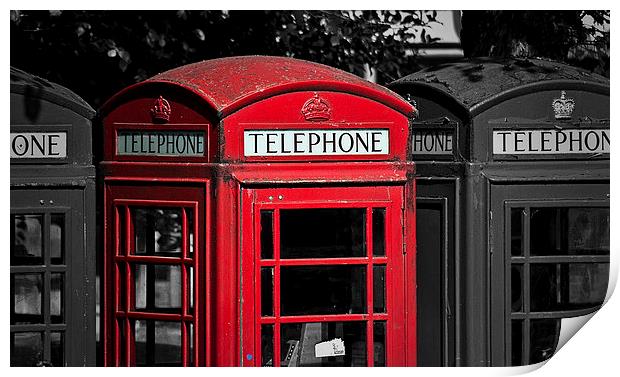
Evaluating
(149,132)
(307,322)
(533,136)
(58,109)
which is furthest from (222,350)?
(533,136)

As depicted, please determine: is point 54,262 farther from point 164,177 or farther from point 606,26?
point 606,26

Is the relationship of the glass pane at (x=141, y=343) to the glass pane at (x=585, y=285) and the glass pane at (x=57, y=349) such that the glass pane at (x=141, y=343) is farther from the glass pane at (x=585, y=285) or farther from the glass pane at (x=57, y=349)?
the glass pane at (x=585, y=285)

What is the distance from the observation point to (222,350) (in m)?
4.44

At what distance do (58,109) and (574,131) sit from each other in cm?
223

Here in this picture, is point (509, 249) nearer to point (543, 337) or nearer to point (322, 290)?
point (543, 337)

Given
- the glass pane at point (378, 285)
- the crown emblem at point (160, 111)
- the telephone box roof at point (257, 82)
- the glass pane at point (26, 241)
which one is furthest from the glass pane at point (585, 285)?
the glass pane at point (26, 241)

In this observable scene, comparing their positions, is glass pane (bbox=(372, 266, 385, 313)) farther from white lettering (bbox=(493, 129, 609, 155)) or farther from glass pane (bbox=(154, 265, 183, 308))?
glass pane (bbox=(154, 265, 183, 308))

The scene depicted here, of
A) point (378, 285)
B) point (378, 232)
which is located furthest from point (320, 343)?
point (378, 232)

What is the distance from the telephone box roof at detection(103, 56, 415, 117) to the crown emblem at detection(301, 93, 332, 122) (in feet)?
0.16

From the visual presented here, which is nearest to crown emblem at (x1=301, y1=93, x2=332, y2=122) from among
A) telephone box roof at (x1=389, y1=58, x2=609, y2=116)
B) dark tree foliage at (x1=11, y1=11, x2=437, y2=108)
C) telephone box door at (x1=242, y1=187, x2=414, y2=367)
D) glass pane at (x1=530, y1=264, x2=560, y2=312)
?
telephone box door at (x1=242, y1=187, x2=414, y2=367)

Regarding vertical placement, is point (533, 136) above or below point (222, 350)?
above

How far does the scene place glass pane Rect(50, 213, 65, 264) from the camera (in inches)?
194

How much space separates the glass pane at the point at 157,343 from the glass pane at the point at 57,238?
1.48 feet

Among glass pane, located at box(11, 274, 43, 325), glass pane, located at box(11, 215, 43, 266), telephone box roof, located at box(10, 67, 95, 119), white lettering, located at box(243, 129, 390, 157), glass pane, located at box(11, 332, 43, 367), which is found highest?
telephone box roof, located at box(10, 67, 95, 119)
